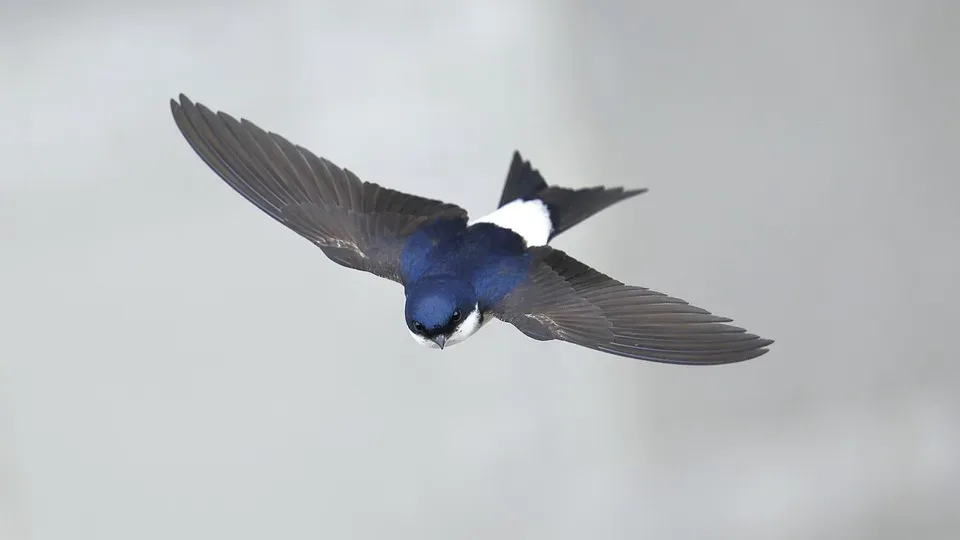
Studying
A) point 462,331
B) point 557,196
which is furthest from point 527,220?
point 462,331

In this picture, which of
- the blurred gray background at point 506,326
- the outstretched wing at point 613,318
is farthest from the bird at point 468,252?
the blurred gray background at point 506,326

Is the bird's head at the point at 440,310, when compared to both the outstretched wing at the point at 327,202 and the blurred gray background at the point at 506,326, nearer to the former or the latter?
the outstretched wing at the point at 327,202

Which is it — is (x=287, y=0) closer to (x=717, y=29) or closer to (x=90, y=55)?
(x=90, y=55)

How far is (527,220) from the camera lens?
0.90m

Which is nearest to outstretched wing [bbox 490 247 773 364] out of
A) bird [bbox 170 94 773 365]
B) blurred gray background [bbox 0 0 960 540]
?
bird [bbox 170 94 773 365]

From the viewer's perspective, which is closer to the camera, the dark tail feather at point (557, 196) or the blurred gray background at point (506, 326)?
the dark tail feather at point (557, 196)

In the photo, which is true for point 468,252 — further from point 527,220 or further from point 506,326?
point 506,326

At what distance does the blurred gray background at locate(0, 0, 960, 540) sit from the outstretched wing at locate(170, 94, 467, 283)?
28.6 inches

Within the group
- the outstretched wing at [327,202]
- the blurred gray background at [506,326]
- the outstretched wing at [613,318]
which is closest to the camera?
the outstretched wing at [613,318]

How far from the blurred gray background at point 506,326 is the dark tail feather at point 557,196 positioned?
2.29 feet

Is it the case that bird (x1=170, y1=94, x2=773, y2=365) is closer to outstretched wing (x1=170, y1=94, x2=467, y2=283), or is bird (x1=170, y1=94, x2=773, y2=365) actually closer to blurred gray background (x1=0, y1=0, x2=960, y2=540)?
outstretched wing (x1=170, y1=94, x2=467, y2=283)

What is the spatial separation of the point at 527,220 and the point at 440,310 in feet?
0.57

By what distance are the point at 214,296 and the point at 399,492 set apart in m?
0.39

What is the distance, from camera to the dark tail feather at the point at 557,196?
88cm
